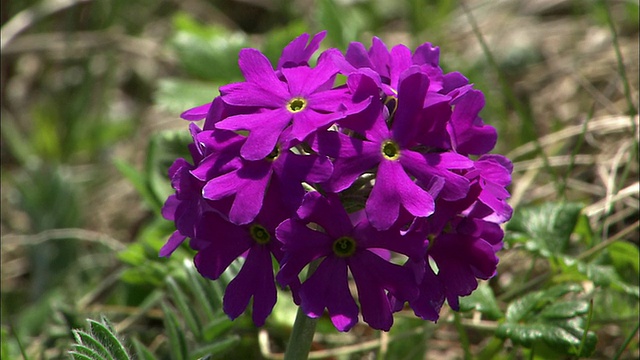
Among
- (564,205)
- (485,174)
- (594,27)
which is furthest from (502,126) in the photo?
(485,174)

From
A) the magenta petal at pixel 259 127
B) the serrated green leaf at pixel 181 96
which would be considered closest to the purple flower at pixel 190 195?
the magenta petal at pixel 259 127

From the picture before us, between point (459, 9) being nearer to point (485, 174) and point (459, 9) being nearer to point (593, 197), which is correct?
point (593, 197)

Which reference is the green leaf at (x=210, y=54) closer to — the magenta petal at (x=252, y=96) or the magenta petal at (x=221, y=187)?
the magenta petal at (x=252, y=96)

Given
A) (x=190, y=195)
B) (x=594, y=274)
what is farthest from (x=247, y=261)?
(x=594, y=274)

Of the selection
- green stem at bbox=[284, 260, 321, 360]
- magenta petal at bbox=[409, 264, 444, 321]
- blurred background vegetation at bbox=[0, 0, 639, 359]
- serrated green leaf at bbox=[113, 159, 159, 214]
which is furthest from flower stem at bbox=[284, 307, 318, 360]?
serrated green leaf at bbox=[113, 159, 159, 214]

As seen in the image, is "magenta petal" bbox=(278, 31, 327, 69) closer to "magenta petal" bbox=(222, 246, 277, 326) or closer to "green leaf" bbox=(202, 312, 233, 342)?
"magenta petal" bbox=(222, 246, 277, 326)

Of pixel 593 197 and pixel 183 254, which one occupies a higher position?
pixel 183 254
